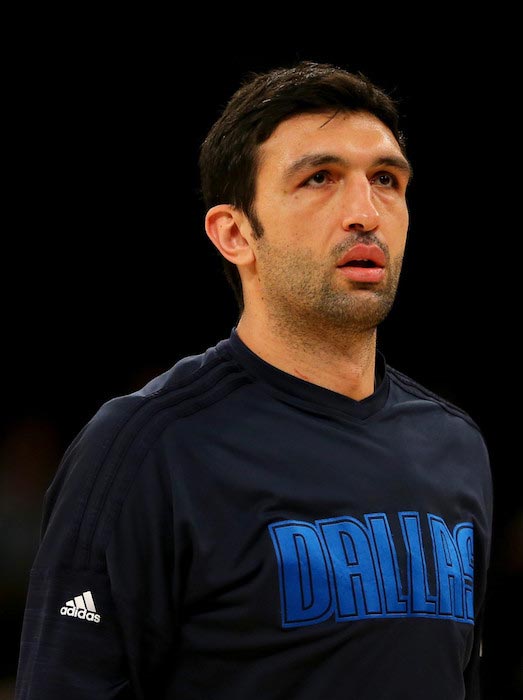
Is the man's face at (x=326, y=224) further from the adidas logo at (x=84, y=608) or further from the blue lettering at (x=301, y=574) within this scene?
the adidas logo at (x=84, y=608)

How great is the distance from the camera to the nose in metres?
1.40

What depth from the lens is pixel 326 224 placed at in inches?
55.4

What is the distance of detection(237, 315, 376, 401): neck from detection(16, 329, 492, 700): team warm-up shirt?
0.03 m

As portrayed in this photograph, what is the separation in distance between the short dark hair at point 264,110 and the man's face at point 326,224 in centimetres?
2

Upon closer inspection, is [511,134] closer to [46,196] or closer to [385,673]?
[46,196]

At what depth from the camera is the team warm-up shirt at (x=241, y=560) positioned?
1259 millimetres

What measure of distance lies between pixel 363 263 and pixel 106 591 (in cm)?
58

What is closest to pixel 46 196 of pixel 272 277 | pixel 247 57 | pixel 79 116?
pixel 79 116

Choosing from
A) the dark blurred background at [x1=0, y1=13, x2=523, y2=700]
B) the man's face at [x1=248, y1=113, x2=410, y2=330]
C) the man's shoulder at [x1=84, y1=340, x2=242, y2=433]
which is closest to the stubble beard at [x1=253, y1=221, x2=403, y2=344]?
the man's face at [x1=248, y1=113, x2=410, y2=330]

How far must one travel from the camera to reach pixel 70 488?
4.39 ft

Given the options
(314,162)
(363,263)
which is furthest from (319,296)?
(314,162)

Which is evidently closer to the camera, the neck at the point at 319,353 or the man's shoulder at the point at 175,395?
the man's shoulder at the point at 175,395

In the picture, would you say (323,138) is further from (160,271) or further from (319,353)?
(160,271)

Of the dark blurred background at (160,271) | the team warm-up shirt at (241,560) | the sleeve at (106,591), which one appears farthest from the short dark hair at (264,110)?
the dark blurred background at (160,271)
